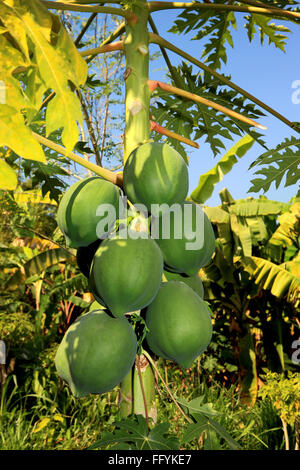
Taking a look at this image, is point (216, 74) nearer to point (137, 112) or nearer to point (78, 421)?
point (137, 112)

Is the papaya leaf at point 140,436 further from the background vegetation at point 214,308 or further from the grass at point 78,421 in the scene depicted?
the grass at point 78,421

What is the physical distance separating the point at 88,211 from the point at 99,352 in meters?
0.30

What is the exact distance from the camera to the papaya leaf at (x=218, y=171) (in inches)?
201

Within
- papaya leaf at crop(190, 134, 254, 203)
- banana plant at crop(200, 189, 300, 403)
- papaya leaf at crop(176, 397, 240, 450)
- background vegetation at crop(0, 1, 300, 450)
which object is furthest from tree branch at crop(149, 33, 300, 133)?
papaya leaf at crop(190, 134, 254, 203)

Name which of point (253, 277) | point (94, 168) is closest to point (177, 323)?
point (94, 168)

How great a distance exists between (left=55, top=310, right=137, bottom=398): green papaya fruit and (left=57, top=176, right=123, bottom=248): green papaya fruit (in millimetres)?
179

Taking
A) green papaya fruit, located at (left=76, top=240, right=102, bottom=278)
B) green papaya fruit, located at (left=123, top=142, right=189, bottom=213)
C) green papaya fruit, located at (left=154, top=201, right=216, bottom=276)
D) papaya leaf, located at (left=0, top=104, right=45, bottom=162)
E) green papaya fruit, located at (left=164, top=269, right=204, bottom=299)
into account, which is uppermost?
papaya leaf, located at (left=0, top=104, right=45, bottom=162)

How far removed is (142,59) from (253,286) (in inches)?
187

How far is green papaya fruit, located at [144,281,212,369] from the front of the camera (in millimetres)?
804

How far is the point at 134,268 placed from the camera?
76 cm

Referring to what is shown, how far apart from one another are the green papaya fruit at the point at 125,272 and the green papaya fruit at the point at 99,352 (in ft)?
0.13

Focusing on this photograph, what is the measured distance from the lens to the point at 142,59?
38.2 inches

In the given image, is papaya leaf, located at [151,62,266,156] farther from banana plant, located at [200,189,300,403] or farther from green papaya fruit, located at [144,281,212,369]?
banana plant, located at [200,189,300,403]

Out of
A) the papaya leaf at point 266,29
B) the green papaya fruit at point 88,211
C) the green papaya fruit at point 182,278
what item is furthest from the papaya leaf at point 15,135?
the papaya leaf at point 266,29
